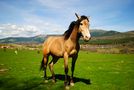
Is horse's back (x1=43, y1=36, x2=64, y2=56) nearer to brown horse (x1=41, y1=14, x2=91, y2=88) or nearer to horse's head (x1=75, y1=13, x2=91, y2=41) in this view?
brown horse (x1=41, y1=14, x2=91, y2=88)

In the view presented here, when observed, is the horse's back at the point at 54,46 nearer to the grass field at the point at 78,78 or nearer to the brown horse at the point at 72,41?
the brown horse at the point at 72,41

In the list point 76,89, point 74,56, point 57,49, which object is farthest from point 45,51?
point 76,89

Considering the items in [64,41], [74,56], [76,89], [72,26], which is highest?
[72,26]

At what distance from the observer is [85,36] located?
11.8 meters

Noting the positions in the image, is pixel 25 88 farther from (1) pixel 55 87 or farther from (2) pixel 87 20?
(2) pixel 87 20

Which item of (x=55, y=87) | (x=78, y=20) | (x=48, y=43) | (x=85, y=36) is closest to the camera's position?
(x=85, y=36)

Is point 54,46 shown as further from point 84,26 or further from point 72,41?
point 84,26

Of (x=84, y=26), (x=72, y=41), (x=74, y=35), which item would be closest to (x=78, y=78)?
(x=72, y=41)

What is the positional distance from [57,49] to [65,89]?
306 centimetres

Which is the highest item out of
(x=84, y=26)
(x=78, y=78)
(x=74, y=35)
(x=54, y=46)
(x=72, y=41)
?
(x=84, y=26)

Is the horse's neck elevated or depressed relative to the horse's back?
elevated

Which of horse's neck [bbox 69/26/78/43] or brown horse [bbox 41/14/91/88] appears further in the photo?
horse's neck [bbox 69/26/78/43]

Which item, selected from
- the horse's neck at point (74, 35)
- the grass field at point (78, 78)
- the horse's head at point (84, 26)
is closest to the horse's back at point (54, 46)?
the horse's neck at point (74, 35)

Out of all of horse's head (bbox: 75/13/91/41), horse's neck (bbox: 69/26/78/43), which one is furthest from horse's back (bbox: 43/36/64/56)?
horse's head (bbox: 75/13/91/41)
